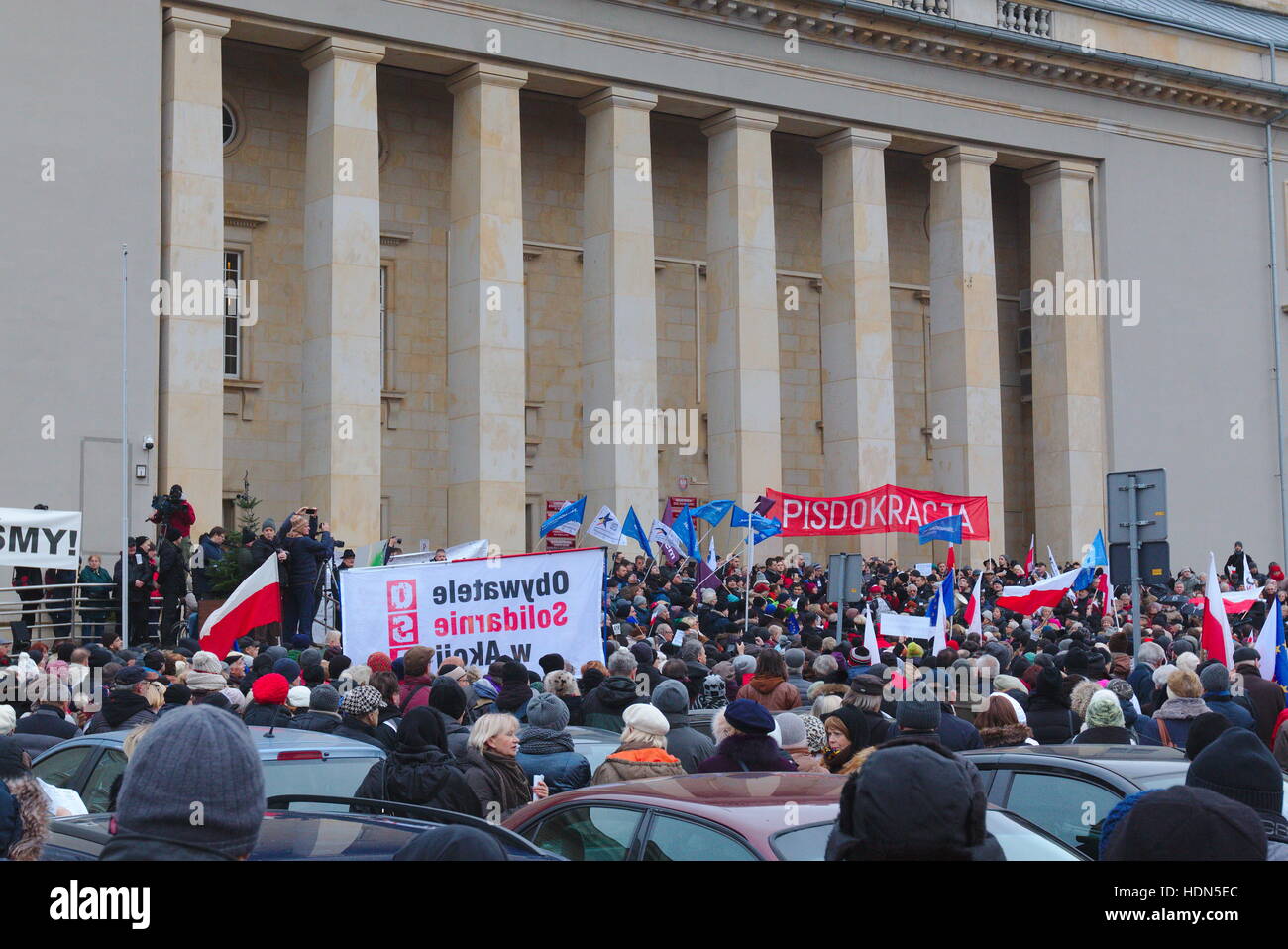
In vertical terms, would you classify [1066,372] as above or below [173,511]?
above

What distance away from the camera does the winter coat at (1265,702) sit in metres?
11.7

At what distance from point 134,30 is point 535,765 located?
67.7 feet

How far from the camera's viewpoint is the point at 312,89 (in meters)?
29.2

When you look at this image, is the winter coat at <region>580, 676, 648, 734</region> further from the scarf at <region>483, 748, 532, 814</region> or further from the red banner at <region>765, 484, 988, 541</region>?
the red banner at <region>765, 484, 988, 541</region>

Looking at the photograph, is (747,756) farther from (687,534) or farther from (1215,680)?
(687,534)

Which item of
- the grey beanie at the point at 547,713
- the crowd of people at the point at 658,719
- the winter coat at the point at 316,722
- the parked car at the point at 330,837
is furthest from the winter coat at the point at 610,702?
the parked car at the point at 330,837

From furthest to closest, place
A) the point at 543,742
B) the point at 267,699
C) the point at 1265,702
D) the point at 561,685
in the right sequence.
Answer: the point at 1265,702, the point at 561,685, the point at 267,699, the point at 543,742

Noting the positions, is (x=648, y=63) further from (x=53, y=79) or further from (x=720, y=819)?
(x=720, y=819)

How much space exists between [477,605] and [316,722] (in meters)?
4.28

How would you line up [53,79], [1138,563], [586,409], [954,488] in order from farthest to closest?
1. [954,488]
2. [586,409]
3. [53,79]
4. [1138,563]

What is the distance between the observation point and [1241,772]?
21.4ft

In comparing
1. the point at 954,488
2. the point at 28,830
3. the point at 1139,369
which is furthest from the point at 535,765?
the point at 1139,369

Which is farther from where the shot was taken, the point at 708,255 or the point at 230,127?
the point at 708,255

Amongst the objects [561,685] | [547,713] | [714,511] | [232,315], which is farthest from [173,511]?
[547,713]
